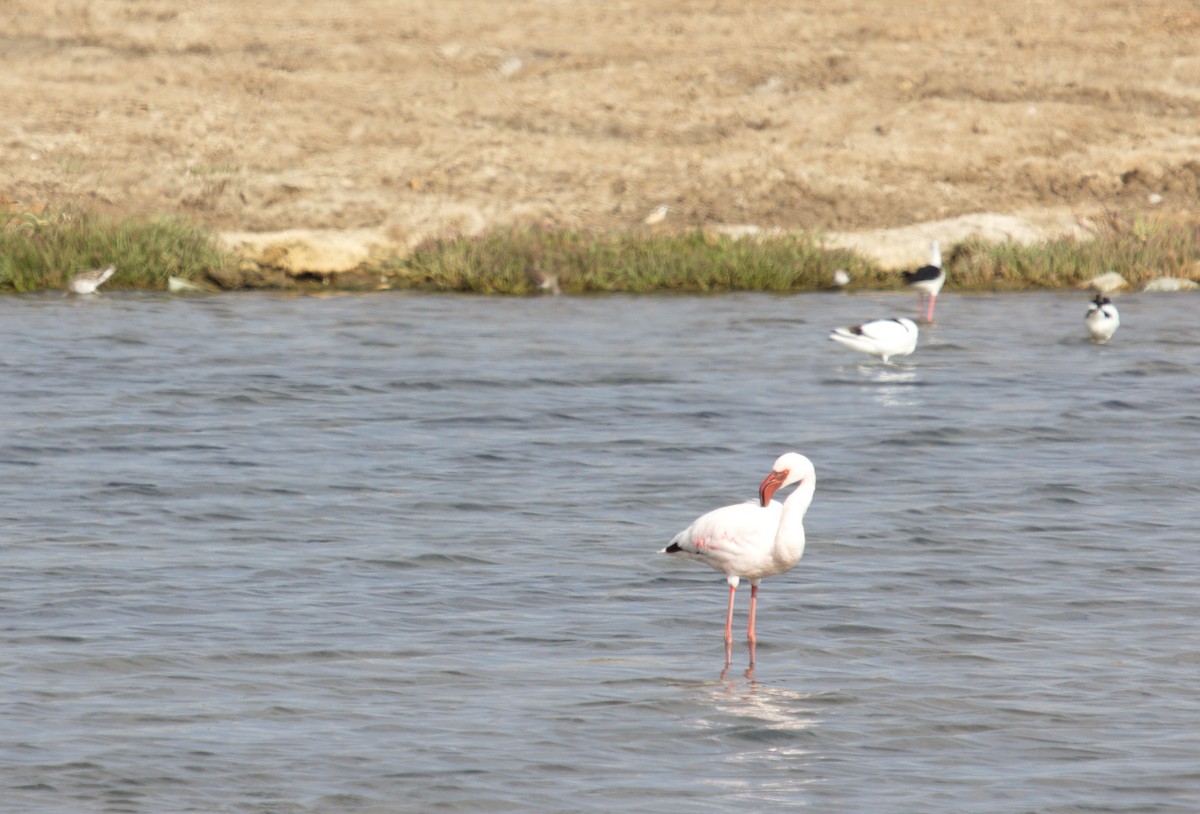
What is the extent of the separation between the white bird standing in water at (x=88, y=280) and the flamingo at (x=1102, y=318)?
38.8 ft

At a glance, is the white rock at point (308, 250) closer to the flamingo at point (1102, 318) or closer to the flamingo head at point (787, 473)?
the flamingo at point (1102, 318)

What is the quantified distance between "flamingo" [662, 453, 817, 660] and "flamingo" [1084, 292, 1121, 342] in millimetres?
11996

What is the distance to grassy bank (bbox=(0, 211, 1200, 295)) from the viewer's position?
25.3 m

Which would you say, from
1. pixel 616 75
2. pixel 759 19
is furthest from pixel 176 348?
pixel 759 19

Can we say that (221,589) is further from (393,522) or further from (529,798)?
(529,798)

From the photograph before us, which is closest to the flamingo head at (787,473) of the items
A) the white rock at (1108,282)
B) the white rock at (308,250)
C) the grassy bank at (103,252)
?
the grassy bank at (103,252)

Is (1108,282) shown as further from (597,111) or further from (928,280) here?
(597,111)

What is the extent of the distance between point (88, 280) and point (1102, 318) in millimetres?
12025

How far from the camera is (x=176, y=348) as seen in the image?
20797 millimetres

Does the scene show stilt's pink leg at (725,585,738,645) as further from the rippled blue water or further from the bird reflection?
the rippled blue water

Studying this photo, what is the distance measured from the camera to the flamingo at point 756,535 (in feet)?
31.9

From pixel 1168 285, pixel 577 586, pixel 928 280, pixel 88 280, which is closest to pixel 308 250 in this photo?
pixel 88 280

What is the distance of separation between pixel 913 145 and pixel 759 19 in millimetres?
6700

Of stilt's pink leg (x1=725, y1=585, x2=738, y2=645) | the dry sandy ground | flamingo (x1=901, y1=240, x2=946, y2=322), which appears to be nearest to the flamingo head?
stilt's pink leg (x1=725, y1=585, x2=738, y2=645)
